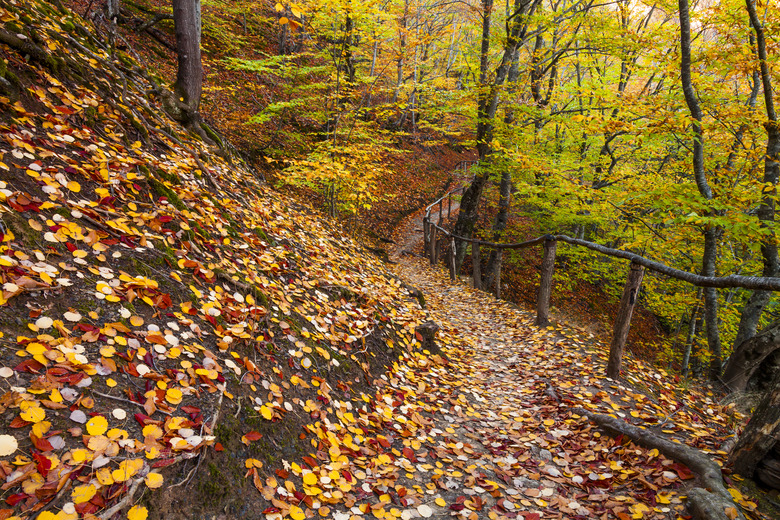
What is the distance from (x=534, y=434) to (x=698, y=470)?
1180 mm

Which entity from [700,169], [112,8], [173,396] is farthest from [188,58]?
[700,169]

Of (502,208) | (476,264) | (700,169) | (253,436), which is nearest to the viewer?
(253,436)

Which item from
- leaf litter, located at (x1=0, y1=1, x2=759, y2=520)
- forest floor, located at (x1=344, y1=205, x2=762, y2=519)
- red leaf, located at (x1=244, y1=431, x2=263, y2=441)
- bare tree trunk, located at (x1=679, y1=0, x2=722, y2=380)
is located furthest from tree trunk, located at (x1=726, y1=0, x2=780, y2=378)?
red leaf, located at (x1=244, y1=431, x2=263, y2=441)

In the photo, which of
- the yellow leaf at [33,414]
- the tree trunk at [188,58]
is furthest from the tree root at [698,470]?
the tree trunk at [188,58]

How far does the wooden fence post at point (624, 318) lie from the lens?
13.0ft

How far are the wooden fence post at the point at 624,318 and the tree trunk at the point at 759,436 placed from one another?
1.71 m

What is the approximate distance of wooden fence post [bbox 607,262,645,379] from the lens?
13.0 ft

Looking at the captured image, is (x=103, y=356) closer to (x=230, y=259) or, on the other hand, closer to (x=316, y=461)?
(x=316, y=461)

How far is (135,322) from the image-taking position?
2148mm

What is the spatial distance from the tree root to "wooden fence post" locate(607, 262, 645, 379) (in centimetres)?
115

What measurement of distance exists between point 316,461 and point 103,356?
136cm

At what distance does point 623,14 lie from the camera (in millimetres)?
10055

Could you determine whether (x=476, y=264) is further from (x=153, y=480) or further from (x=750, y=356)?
(x=153, y=480)

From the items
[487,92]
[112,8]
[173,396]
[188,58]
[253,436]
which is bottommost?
[253,436]
